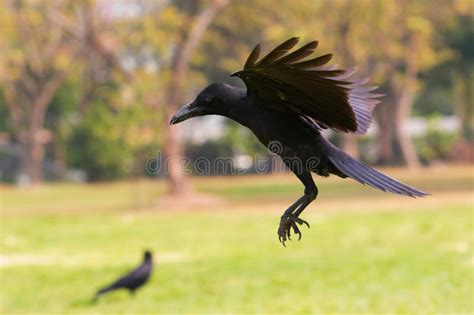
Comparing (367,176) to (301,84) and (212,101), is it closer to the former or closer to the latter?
(301,84)

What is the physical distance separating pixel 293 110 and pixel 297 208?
1.33 ft

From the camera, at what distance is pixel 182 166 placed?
81.1 ft

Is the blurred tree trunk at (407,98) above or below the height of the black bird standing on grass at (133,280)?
above

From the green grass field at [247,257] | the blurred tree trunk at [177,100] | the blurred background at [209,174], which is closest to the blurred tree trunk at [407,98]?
the blurred background at [209,174]

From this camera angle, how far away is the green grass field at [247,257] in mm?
8812

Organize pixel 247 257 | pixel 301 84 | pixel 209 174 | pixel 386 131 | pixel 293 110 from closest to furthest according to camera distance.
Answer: pixel 301 84
pixel 293 110
pixel 247 257
pixel 209 174
pixel 386 131

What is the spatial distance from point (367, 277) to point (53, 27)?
28.6m

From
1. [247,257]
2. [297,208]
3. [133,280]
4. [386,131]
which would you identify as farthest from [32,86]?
[297,208]

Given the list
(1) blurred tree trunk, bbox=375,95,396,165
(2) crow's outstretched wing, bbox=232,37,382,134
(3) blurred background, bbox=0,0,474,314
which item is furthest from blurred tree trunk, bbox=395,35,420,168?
(2) crow's outstretched wing, bbox=232,37,382,134

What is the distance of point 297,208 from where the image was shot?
338cm

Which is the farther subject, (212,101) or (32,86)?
(32,86)

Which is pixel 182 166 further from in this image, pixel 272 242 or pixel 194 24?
pixel 272 242

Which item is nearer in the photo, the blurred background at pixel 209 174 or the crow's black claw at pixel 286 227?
the crow's black claw at pixel 286 227

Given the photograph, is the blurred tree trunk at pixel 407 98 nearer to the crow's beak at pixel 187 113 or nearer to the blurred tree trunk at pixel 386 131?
the blurred tree trunk at pixel 386 131
